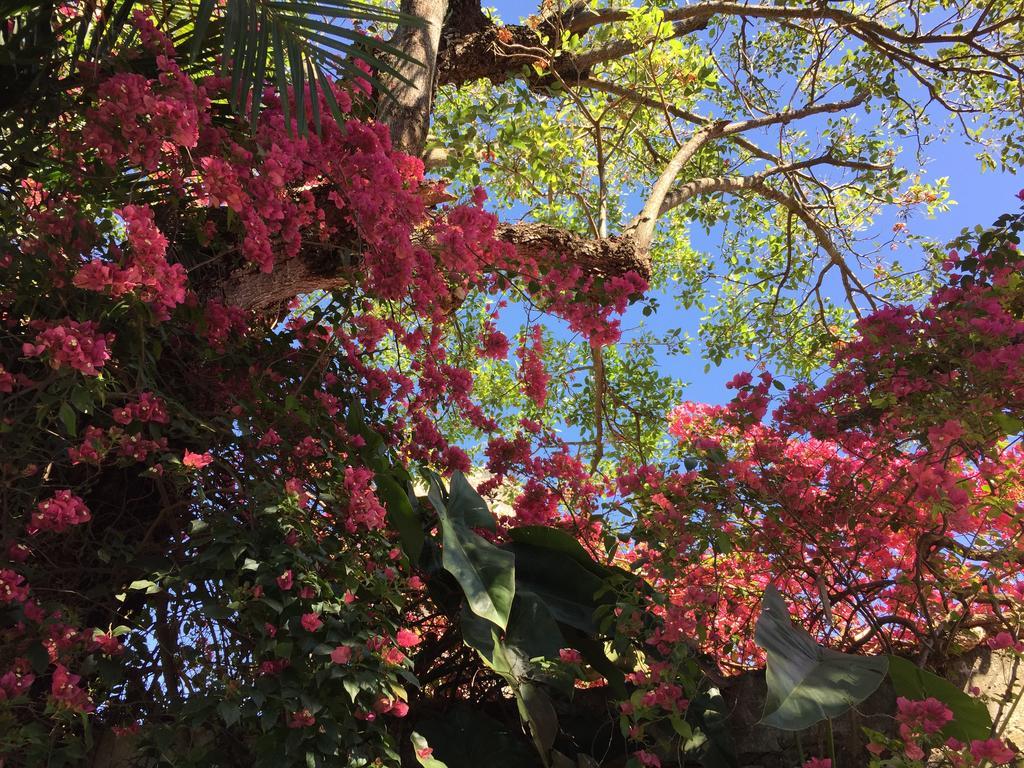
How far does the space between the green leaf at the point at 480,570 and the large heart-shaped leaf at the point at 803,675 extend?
678 millimetres

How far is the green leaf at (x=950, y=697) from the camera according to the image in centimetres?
216

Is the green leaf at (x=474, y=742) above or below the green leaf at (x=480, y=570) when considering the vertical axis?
below

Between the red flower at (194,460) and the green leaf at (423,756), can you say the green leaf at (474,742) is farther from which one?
the red flower at (194,460)

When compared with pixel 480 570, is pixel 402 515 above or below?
above

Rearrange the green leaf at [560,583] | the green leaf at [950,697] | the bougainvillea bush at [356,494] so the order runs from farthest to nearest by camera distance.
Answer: the green leaf at [560,583], the green leaf at [950,697], the bougainvillea bush at [356,494]

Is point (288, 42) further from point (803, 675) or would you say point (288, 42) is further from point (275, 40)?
point (803, 675)

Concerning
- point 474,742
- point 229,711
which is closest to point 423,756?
point 474,742

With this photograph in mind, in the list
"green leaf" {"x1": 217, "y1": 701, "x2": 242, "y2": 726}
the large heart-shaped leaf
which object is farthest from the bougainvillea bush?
the large heart-shaped leaf

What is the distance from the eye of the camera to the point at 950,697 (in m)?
2.19

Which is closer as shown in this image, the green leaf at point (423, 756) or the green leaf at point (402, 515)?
the green leaf at point (423, 756)

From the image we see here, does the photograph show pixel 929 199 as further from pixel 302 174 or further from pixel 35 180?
pixel 35 180

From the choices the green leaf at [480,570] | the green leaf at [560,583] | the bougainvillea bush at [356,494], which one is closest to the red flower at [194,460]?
the bougainvillea bush at [356,494]

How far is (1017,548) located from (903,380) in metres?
0.58

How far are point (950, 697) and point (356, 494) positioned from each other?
66.0 inches
